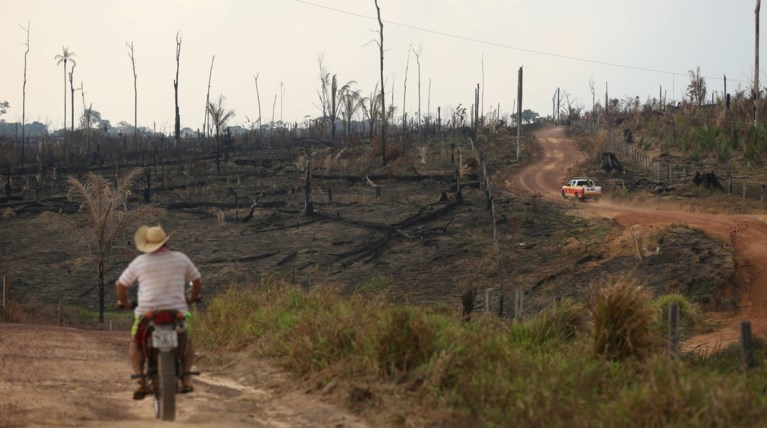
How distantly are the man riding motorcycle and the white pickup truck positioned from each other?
40.2 meters

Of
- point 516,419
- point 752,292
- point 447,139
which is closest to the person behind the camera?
point 516,419

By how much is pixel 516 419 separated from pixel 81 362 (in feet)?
20.9

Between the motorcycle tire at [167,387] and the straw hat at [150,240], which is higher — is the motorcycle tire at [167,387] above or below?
below

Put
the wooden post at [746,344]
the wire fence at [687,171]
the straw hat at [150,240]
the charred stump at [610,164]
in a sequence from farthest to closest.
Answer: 1. the charred stump at [610,164]
2. the wire fence at [687,171]
3. the wooden post at [746,344]
4. the straw hat at [150,240]

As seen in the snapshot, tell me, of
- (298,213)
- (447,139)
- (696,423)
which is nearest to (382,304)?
(696,423)

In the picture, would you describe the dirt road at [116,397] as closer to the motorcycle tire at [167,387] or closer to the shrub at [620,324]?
the motorcycle tire at [167,387]

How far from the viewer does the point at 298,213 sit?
153ft

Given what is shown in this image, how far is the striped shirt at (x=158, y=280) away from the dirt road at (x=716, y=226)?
12.4 metres

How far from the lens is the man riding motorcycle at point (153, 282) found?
26.2 feet

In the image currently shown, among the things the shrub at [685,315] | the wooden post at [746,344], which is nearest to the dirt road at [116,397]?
the wooden post at [746,344]

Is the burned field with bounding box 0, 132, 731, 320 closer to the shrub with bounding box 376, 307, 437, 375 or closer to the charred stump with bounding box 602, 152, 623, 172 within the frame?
the charred stump with bounding box 602, 152, 623, 172

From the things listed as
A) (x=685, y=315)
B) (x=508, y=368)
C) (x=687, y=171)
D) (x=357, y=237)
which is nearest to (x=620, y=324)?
(x=508, y=368)

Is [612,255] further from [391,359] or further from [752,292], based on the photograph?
[391,359]

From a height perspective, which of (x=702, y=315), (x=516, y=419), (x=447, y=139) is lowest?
(x=702, y=315)
